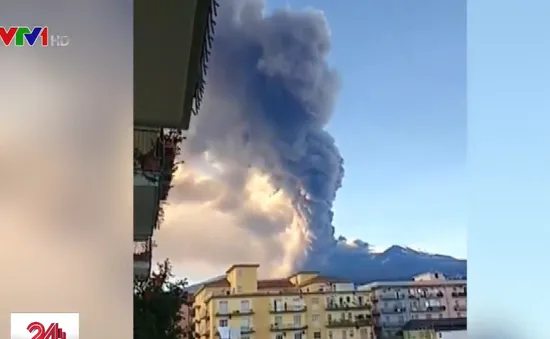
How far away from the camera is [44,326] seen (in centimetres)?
247

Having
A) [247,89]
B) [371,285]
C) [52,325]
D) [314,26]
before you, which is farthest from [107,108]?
[371,285]

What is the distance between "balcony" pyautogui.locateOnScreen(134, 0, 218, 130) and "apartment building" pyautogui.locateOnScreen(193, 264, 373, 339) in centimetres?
73

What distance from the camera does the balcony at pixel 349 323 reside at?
342 centimetres

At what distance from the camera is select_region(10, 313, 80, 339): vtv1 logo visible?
2.47 metres

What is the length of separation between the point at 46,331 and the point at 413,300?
1.66 meters

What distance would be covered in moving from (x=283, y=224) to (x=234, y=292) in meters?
0.36

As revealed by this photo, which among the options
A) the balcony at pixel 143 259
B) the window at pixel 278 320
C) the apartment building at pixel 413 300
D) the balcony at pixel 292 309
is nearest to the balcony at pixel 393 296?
the apartment building at pixel 413 300

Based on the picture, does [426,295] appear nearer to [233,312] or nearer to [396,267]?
[396,267]

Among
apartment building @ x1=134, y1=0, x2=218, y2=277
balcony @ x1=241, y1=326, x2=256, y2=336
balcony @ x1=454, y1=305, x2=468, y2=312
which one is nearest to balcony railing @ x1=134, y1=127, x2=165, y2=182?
apartment building @ x1=134, y1=0, x2=218, y2=277

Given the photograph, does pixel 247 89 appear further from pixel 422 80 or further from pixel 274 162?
pixel 422 80

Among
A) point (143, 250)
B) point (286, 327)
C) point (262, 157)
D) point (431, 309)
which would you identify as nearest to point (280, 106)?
point (262, 157)

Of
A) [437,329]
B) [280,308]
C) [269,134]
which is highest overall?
[269,134]

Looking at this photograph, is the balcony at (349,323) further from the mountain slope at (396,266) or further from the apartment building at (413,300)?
the mountain slope at (396,266)

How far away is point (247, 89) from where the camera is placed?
11.1 feet
